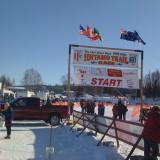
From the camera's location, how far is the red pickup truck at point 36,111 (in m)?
28.0

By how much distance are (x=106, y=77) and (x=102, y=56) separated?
4.38 ft

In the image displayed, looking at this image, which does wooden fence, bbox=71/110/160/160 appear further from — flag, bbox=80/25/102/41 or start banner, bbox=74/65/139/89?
flag, bbox=80/25/102/41

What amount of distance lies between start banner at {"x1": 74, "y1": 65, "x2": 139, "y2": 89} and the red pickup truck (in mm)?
2601

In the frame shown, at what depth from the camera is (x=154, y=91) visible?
13150cm

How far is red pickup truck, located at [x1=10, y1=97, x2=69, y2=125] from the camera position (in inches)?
1102

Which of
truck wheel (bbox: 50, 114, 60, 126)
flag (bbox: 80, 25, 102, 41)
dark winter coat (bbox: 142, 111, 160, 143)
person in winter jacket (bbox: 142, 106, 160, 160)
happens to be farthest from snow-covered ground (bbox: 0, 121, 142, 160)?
flag (bbox: 80, 25, 102, 41)

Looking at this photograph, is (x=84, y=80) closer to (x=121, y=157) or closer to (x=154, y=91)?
(x=121, y=157)

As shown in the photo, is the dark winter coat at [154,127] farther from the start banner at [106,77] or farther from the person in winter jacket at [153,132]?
the start banner at [106,77]

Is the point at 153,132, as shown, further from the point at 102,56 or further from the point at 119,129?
the point at 102,56

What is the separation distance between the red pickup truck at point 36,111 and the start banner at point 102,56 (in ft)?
11.3

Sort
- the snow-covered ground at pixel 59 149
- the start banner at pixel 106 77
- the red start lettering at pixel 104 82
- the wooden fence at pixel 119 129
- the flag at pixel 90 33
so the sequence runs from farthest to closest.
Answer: the flag at pixel 90 33, the red start lettering at pixel 104 82, the start banner at pixel 106 77, the snow-covered ground at pixel 59 149, the wooden fence at pixel 119 129

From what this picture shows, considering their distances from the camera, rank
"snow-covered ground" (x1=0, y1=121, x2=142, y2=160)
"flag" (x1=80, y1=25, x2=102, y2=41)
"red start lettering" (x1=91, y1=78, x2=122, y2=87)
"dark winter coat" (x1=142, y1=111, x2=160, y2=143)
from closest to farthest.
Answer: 1. "dark winter coat" (x1=142, y1=111, x2=160, y2=143)
2. "snow-covered ground" (x1=0, y1=121, x2=142, y2=160)
3. "red start lettering" (x1=91, y1=78, x2=122, y2=87)
4. "flag" (x1=80, y1=25, x2=102, y2=41)

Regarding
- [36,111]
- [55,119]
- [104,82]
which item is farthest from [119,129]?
[36,111]

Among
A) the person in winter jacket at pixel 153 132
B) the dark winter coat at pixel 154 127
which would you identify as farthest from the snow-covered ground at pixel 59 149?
the dark winter coat at pixel 154 127
